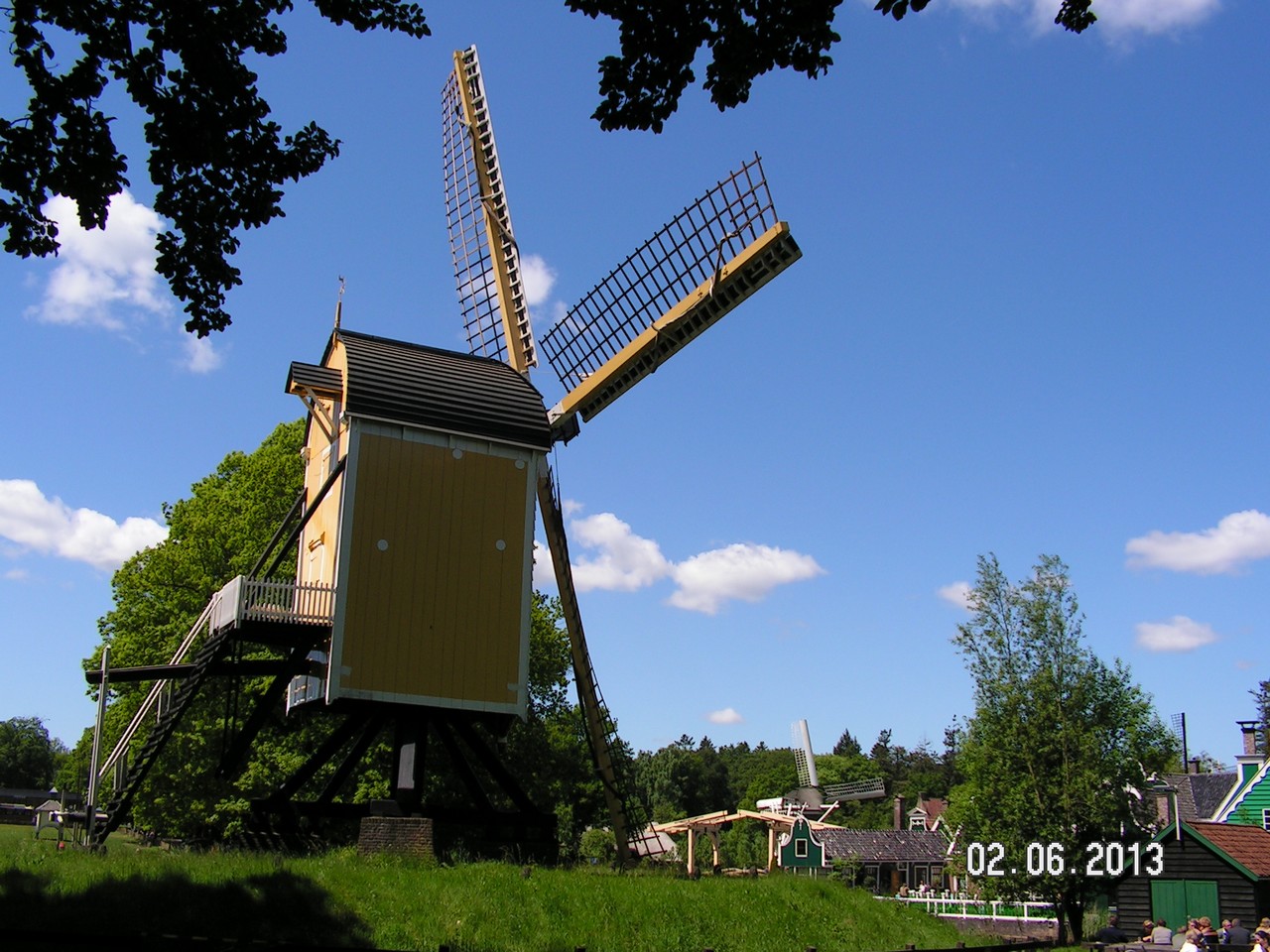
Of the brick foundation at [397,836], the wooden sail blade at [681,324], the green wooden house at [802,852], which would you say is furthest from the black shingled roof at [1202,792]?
the brick foundation at [397,836]

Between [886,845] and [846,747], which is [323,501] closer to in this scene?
[886,845]

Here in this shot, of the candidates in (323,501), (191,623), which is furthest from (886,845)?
(323,501)

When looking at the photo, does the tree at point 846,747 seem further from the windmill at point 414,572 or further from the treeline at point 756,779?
the windmill at point 414,572

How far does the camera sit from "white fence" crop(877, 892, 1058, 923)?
1134 inches

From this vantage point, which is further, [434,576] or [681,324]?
[681,324]

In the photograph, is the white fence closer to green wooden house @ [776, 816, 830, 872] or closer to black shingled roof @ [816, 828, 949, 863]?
black shingled roof @ [816, 828, 949, 863]

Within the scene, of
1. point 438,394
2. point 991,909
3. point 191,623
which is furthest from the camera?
point 991,909

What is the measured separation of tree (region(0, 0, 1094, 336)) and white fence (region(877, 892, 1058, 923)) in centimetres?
2277

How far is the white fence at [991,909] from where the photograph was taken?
28.8 m

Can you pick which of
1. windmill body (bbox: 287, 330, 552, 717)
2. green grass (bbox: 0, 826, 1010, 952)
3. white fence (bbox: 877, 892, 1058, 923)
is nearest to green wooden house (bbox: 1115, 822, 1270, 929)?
white fence (bbox: 877, 892, 1058, 923)

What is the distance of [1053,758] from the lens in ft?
82.9

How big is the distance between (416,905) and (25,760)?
115 metres

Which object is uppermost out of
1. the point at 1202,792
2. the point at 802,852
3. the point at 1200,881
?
the point at 1202,792

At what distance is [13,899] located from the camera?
1292 cm
